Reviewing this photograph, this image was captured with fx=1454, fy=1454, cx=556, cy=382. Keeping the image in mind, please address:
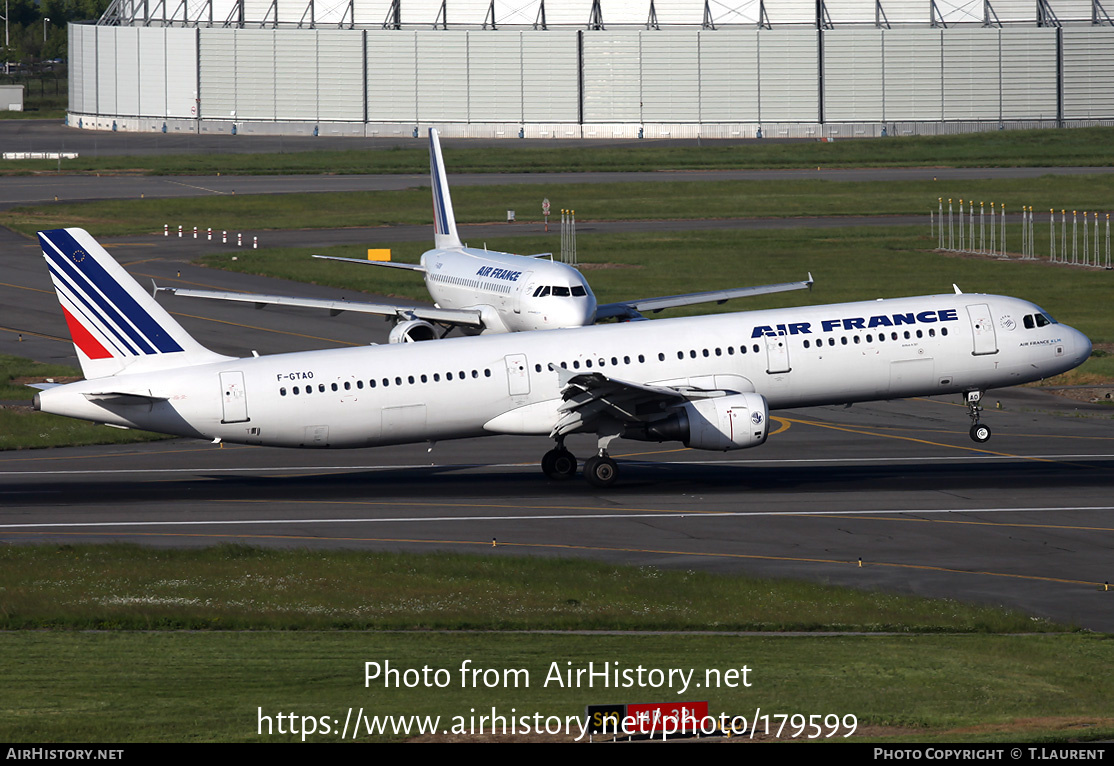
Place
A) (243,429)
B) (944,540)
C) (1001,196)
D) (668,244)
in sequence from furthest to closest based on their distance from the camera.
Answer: (1001,196), (668,244), (243,429), (944,540)

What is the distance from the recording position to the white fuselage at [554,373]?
40312 mm

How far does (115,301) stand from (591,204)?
79.9 meters

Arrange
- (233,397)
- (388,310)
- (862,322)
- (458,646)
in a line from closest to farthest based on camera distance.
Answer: (458,646), (233,397), (862,322), (388,310)

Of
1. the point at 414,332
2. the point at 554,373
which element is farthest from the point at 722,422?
the point at 414,332

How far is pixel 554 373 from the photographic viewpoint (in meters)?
42.6

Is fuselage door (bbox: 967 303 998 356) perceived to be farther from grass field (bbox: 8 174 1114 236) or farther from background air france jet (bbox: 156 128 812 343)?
grass field (bbox: 8 174 1114 236)

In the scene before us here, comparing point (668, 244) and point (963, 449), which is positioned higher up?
point (668, 244)

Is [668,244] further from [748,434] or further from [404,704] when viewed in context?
[404,704]

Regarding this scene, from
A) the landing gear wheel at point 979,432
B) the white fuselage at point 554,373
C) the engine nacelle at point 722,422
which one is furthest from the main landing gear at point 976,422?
the engine nacelle at point 722,422

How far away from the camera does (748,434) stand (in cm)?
4081

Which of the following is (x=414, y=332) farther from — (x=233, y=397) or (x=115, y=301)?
(x=115, y=301)

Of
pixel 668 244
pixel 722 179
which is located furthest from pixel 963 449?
pixel 722 179

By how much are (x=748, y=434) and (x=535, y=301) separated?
19.5 meters

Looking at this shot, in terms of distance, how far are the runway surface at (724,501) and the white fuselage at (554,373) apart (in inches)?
91.8
